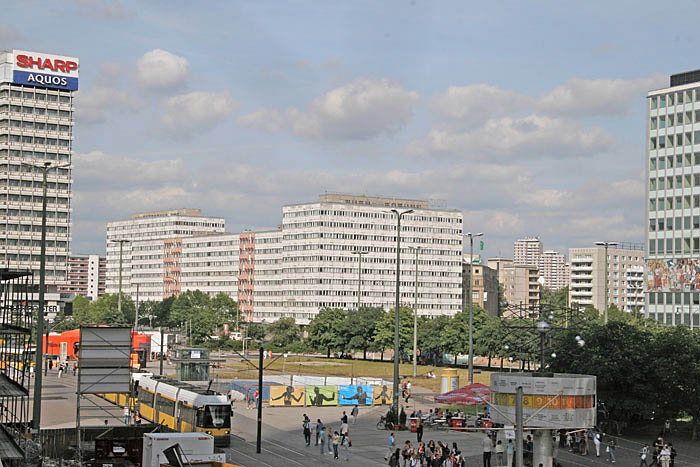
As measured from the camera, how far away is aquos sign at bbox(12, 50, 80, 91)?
145m

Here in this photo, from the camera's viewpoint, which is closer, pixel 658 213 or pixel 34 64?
pixel 658 213

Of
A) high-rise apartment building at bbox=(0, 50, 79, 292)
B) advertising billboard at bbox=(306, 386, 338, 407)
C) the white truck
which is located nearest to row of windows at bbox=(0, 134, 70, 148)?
high-rise apartment building at bbox=(0, 50, 79, 292)

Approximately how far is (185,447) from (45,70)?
421 ft

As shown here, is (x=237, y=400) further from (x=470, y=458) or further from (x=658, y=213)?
(x=658, y=213)

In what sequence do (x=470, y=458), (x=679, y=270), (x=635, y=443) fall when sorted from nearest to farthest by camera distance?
(x=470, y=458), (x=635, y=443), (x=679, y=270)

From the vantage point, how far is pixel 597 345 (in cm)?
5600

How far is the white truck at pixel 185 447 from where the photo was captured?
31734 mm

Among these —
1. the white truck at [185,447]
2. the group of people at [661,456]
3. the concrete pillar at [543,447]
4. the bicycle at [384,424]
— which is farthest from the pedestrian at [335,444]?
the group of people at [661,456]

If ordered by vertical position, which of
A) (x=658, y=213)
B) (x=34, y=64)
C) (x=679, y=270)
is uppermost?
(x=34, y=64)

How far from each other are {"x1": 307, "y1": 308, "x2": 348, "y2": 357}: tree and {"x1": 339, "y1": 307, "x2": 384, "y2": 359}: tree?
2.74ft

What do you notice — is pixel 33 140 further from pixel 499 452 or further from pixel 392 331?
pixel 499 452

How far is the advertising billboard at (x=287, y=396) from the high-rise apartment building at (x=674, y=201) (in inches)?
2386

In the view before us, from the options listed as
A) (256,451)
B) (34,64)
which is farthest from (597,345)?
(34,64)

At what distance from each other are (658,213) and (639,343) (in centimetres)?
6382
